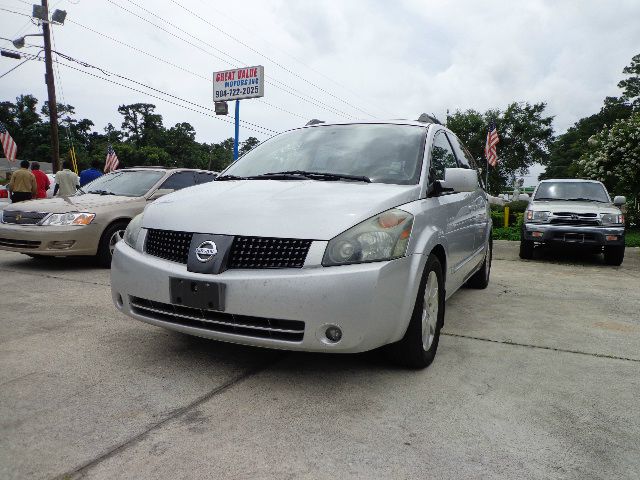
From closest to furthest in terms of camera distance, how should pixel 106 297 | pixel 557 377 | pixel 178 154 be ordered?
1. pixel 557 377
2. pixel 106 297
3. pixel 178 154

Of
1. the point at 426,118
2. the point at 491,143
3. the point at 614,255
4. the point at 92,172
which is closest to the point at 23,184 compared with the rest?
the point at 92,172

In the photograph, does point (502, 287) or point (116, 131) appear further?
point (116, 131)

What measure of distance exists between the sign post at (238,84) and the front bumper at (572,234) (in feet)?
37.4

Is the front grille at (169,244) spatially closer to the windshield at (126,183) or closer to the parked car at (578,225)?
the windshield at (126,183)

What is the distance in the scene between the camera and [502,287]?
5.94 metres

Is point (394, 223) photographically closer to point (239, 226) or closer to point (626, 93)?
point (239, 226)

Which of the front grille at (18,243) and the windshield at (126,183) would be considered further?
the windshield at (126,183)

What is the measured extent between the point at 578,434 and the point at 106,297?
13.1ft

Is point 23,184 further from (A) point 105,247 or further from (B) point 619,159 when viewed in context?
(B) point 619,159

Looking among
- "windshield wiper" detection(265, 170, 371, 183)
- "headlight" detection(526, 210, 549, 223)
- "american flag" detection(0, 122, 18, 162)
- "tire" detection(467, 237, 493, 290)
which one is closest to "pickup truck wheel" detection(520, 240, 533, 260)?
"headlight" detection(526, 210, 549, 223)

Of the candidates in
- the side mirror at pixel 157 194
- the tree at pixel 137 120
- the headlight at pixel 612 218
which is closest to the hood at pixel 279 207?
the side mirror at pixel 157 194

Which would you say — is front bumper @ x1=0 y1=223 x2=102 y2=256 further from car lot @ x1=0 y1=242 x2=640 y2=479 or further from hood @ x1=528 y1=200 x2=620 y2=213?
hood @ x1=528 y1=200 x2=620 y2=213

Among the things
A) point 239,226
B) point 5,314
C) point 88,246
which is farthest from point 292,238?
point 88,246

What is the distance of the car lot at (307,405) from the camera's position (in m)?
1.94
